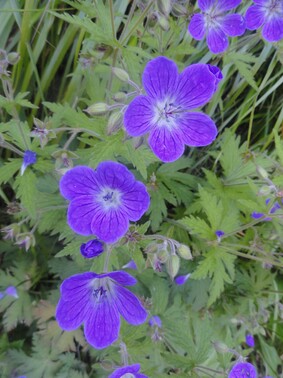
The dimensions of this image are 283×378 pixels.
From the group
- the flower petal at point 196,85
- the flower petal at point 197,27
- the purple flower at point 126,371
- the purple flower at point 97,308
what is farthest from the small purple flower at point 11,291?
the flower petal at point 197,27

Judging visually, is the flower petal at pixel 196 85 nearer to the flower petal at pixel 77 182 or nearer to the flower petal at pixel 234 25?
the flower petal at pixel 77 182

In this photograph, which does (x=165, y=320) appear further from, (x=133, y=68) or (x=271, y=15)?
(x=271, y=15)

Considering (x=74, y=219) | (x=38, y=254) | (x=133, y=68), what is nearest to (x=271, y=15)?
(x=133, y=68)

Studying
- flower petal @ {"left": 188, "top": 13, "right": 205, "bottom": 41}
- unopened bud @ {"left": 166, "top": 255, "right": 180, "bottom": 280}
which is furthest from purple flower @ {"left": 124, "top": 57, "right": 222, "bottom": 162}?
flower petal @ {"left": 188, "top": 13, "right": 205, "bottom": 41}

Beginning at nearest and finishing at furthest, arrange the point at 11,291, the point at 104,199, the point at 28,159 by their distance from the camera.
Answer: the point at 104,199 → the point at 28,159 → the point at 11,291

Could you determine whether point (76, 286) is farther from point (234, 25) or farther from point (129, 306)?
point (234, 25)

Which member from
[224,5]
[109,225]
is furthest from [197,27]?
[109,225]
